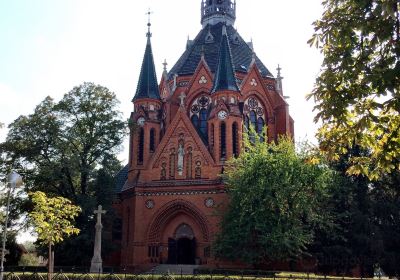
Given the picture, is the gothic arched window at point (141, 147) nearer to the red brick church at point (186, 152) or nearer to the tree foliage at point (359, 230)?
the red brick church at point (186, 152)

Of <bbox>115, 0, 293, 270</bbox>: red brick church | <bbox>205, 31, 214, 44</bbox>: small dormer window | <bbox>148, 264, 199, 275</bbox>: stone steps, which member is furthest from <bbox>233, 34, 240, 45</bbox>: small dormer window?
<bbox>148, 264, 199, 275</bbox>: stone steps

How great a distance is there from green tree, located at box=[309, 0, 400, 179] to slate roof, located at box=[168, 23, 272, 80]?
1396 inches

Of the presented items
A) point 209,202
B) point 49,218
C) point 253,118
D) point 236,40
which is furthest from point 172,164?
point 236,40

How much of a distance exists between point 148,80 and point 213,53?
7488 millimetres

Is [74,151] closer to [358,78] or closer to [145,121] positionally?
[145,121]

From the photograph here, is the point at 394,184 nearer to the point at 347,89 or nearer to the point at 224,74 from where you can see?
the point at 224,74

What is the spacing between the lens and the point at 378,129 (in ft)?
26.5

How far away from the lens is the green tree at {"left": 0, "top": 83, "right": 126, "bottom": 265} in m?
34.3

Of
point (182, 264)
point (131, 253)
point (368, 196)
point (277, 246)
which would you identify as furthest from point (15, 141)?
point (368, 196)

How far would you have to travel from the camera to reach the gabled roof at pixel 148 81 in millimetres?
41094

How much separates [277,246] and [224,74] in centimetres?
1580

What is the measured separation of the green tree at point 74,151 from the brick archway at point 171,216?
3548 mm

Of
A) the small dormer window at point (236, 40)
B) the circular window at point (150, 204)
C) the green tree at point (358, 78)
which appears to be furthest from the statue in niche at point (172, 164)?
the green tree at point (358, 78)

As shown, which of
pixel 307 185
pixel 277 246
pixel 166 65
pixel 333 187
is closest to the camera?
pixel 277 246
